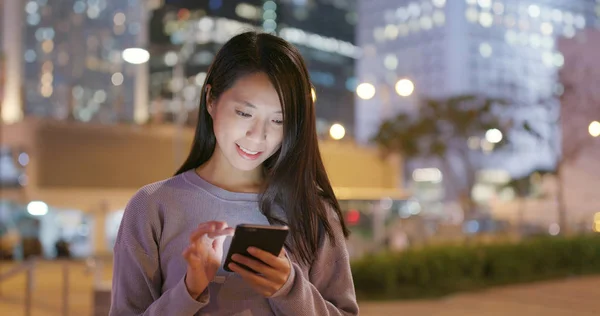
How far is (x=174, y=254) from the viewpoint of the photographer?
1789 millimetres

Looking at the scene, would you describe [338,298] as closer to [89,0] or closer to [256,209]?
[256,209]

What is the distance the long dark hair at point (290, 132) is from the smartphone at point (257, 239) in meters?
0.25

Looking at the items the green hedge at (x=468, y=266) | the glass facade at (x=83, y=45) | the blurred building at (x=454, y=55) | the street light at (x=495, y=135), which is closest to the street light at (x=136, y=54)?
the green hedge at (x=468, y=266)

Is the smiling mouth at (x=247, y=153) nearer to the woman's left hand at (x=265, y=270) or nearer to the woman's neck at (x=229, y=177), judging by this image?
the woman's neck at (x=229, y=177)

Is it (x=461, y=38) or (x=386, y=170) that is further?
(x=461, y=38)

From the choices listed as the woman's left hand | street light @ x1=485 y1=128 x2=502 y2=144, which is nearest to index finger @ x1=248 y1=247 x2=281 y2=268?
the woman's left hand

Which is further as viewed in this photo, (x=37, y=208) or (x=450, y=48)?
(x=450, y=48)

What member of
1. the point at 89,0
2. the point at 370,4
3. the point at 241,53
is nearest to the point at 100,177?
the point at 89,0

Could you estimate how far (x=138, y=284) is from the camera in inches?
70.1

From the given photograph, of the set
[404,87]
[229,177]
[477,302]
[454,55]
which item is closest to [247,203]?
[229,177]

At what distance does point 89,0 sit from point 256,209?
1593 inches

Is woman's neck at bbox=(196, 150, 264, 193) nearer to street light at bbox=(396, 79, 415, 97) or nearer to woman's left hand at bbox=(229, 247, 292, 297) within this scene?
woman's left hand at bbox=(229, 247, 292, 297)

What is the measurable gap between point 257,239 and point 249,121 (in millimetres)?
357

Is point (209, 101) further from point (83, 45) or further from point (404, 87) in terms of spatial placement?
point (83, 45)
